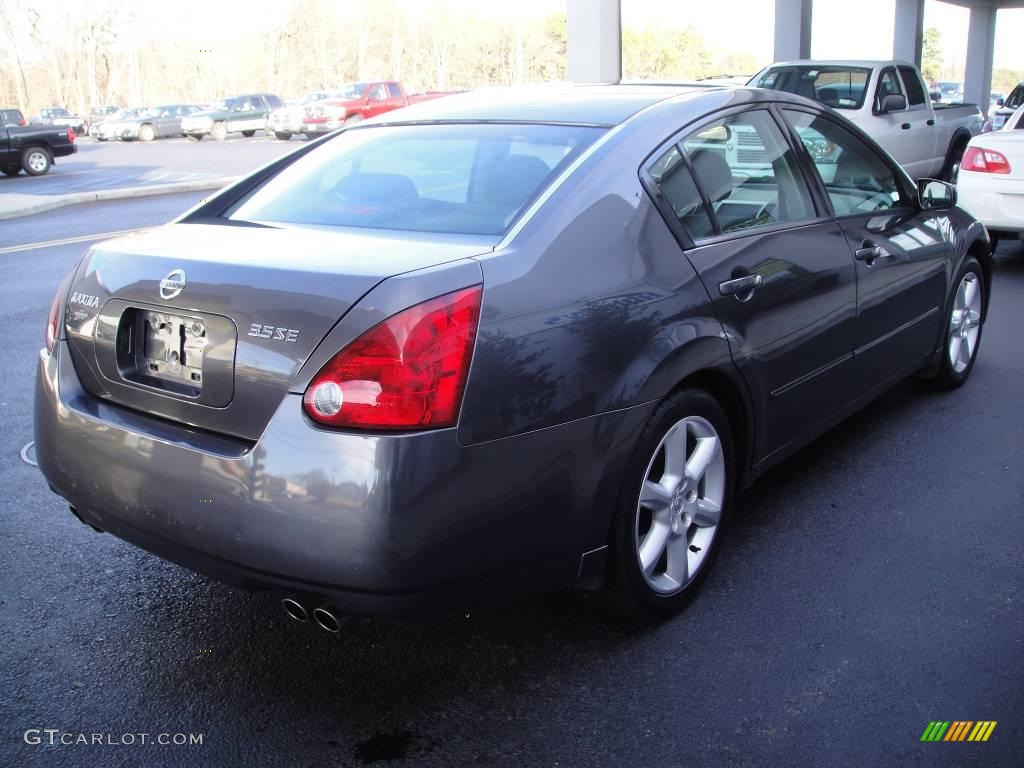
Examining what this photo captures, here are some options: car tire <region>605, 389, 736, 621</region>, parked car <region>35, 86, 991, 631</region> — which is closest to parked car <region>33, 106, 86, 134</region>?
parked car <region>35, 86, 991, 631</region>

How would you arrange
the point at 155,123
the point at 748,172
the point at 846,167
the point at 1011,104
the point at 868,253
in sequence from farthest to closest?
the point at 155,123, the point at 1011,104, the point at 846,167, the point at 868,253, the point at 748,172

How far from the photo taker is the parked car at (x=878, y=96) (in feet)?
41.4

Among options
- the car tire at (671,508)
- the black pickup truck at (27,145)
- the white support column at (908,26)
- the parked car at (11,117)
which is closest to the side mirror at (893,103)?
the car tire at (671,508)

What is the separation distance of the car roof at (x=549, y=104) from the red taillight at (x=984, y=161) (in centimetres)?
606

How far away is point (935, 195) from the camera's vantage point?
4785mm

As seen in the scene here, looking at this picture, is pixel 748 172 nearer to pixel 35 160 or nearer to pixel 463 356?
pixel 463 356

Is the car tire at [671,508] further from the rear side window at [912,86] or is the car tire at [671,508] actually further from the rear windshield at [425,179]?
the rear side window at [912,86]

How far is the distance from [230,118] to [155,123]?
12.5ft

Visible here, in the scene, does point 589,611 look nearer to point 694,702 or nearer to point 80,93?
point 694,702

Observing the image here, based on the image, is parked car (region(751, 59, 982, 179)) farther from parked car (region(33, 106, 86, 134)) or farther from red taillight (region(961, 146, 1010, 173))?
parked car (region(33, 106, 86, 134))

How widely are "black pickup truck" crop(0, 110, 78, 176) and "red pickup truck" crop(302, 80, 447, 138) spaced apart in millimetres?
9032

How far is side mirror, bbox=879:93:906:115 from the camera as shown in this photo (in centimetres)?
1220

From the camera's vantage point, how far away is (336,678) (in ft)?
9.68

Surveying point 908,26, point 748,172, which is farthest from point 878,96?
point 908,26
